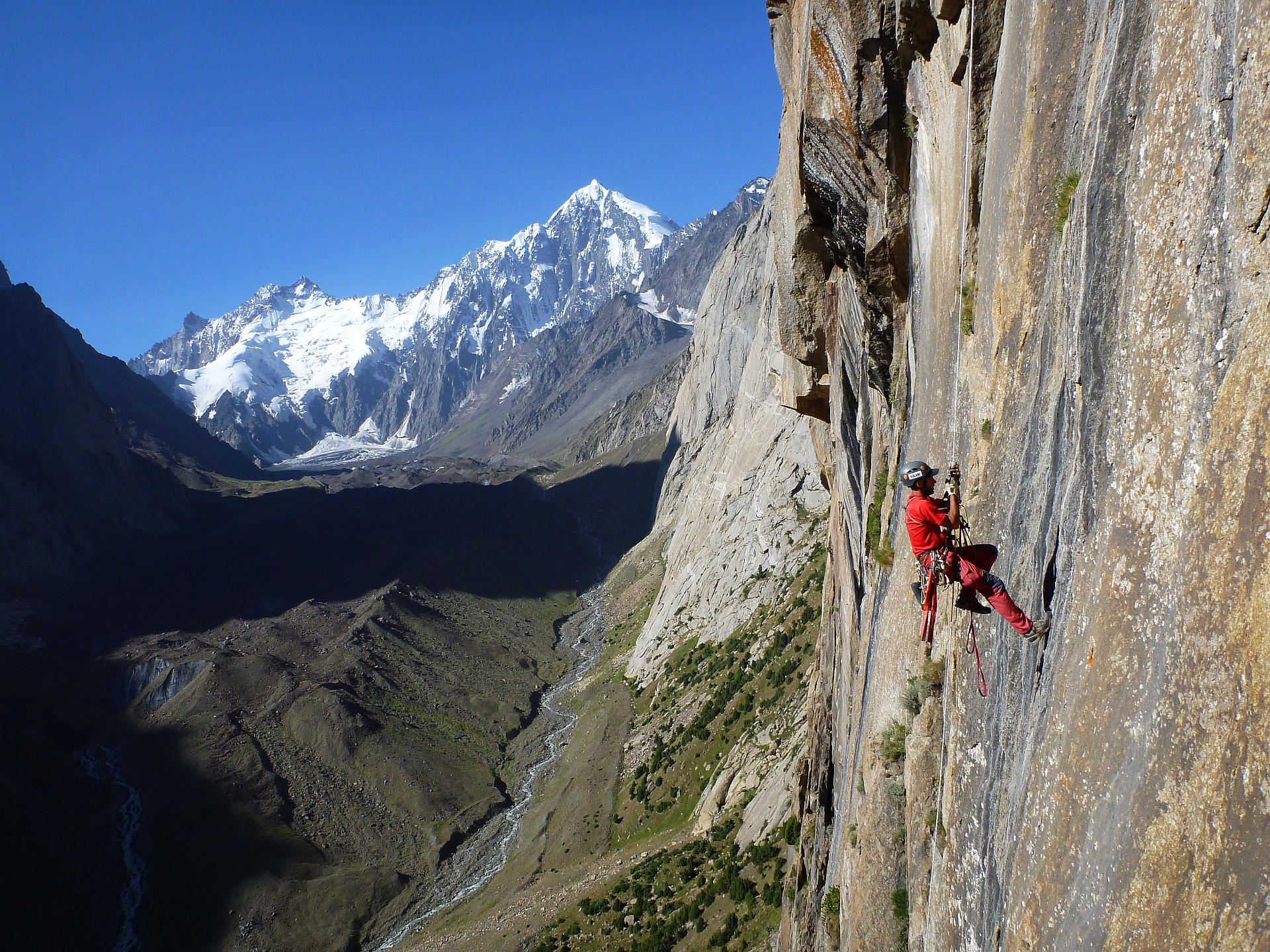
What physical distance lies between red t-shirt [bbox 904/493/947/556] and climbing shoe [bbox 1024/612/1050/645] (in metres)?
1.42

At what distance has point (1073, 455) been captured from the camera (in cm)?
694

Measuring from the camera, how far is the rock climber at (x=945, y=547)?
26.3ft

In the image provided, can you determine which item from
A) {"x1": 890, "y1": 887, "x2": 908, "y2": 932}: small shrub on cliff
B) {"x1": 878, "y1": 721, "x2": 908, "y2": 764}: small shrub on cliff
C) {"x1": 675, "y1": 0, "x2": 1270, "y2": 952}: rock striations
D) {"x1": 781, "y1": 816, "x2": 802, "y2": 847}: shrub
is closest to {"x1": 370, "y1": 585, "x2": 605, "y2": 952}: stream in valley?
{"x1": 781, "y1": 816, "x2": 802, "y2": 847}: shrub

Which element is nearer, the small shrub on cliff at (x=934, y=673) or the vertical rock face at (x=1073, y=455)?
the vertical rock face at (x=1073, y=455)

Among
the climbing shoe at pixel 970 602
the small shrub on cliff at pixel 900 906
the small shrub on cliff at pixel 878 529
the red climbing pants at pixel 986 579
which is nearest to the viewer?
the red climbing pants at pixel 986 579

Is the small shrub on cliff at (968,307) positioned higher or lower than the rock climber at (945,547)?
higher

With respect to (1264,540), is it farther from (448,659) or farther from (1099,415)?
(448,659)

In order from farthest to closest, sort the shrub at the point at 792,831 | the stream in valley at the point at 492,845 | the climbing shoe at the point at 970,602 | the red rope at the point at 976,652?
the stream in valley at the point at 492,845
the shrub at the point at 792,831
the red rope at the point at 976,652
the climbing shoe at the point at 970,602

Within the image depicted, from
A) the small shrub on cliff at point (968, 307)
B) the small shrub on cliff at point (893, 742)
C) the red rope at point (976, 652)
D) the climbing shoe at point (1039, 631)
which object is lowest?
the small shrub on cliff at point (893, 742)

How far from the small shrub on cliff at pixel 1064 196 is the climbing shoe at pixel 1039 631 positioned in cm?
390

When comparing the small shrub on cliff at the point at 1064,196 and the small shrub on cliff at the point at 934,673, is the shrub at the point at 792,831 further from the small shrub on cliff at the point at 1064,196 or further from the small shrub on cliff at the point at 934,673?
the small shrub on cliff at the point at 1064,196

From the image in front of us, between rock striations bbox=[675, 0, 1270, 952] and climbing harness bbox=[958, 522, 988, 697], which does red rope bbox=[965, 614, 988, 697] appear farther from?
rock striations bbox=[675, 0, 1270, 952]

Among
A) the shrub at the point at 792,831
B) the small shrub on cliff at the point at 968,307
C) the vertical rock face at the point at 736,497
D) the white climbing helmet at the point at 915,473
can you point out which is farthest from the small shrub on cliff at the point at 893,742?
the vertical rock face at the point at 736,497

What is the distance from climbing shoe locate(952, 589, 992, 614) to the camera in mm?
8391
